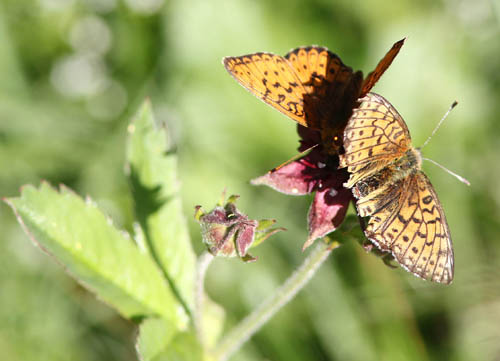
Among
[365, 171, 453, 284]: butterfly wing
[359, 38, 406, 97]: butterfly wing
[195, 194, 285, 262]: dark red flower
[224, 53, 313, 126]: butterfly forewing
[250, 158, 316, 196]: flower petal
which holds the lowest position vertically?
[195, 194, 285, 262]: dark red flower

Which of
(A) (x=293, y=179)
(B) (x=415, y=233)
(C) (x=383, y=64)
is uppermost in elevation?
(C) (x=383, y=64)

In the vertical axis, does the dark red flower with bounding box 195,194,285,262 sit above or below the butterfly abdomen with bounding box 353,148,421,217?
below

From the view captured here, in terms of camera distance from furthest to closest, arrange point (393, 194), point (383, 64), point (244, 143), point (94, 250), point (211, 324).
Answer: point (244, 143), point (211, 324), point (94, 250), point (393, 194), point (383, 64)

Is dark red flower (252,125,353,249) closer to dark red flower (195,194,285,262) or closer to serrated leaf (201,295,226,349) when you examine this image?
dark red flower (195,194,285,262)

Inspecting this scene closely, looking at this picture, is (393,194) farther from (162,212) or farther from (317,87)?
(162,212)

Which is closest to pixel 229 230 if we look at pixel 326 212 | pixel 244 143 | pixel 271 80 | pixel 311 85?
pixel 326 212

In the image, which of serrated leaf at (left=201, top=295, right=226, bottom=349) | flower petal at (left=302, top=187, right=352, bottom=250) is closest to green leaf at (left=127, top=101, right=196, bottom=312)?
serrated leaf at (left=201, top=295, right=226, bottom=349)

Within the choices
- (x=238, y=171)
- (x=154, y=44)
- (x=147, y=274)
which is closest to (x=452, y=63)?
(x=238, y=171)
